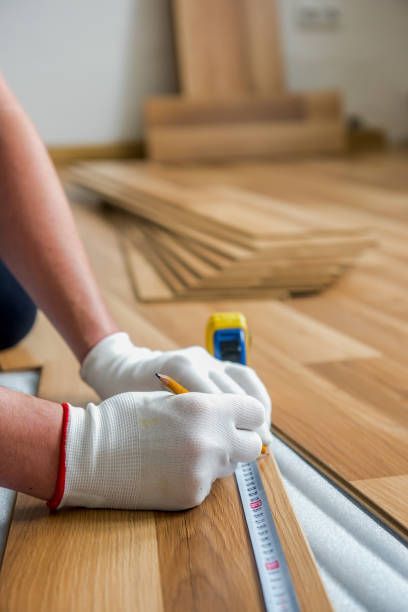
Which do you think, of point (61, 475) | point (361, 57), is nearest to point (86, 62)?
point (361, 57)

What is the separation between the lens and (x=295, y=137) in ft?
18.5

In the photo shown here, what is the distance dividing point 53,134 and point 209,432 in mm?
4788

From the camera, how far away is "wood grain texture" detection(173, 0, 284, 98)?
5.54m

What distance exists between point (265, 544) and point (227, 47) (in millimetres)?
5028

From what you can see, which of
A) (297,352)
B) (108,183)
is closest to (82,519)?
(297,352)

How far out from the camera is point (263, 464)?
134cm

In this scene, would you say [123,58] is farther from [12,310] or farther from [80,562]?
[80,562]

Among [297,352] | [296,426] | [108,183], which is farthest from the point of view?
[108,183]

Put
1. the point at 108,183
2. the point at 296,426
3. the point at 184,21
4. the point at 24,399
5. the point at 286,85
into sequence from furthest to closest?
1. the point at 286,85
2. the point at 184,21
3. the point at 108,183
4. the point at 296,426
5. the point at 24,399

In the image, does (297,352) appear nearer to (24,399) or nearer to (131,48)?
(24,399)

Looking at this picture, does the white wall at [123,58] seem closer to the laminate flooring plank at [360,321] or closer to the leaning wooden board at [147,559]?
the laminate flooring plank at [360,321]

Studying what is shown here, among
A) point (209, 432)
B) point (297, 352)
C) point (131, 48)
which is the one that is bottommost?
point (297, 352)

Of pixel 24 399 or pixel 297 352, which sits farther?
pixel 297 352

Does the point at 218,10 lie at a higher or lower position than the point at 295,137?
higher
